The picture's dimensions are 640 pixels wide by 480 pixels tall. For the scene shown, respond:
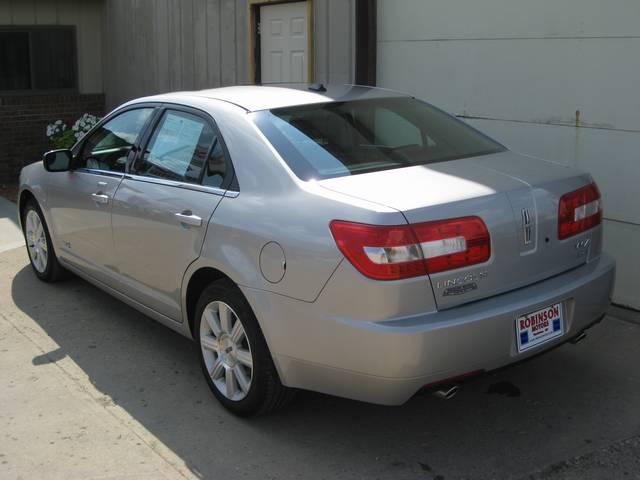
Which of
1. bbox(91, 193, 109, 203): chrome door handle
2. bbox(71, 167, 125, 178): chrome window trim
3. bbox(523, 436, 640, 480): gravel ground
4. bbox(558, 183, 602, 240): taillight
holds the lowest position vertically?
bbox(523, 436, 640, 480): gravel ground

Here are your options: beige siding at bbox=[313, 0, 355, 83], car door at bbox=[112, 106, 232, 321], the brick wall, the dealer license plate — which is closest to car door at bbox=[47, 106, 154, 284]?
Answer: car door at bbox=[112, 106, 232, 321]

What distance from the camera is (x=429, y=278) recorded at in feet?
11.5

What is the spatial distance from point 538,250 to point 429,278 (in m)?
0.64

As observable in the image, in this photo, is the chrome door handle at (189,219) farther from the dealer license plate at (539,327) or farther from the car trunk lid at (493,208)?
the dealer license plate at (539,327)

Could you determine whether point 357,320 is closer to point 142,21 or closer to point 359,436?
point 359,436

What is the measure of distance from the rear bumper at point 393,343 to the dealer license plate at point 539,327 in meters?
0.03

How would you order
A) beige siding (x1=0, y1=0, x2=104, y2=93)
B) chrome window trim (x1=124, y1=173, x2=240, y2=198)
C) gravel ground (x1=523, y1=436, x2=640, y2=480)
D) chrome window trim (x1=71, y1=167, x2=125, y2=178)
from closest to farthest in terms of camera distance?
gravel ground (x1=523, y1=436, x2=640, y2=480)
chrome window trim (x1=124, y1=173, x2=240, y2=198)
chrome window trim (x1=71, y1=167, x2=125, y2=178)
beige siding (x1=0, y1=0, x2=104, y2=93)

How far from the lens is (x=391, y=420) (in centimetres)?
429

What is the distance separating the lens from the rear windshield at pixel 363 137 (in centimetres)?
410

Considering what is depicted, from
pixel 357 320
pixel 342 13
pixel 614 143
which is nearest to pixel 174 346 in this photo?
pixel 357 320

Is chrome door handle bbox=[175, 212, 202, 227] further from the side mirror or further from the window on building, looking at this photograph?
the window on building

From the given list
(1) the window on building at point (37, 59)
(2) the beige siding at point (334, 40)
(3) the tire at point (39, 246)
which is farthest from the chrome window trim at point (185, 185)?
(1) the window on building at point (37, 59)

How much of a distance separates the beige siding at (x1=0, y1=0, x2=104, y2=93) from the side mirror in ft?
24.5

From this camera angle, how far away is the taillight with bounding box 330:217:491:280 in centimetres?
346
